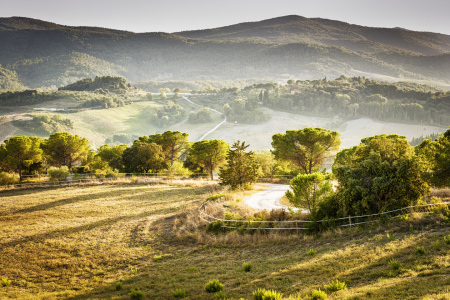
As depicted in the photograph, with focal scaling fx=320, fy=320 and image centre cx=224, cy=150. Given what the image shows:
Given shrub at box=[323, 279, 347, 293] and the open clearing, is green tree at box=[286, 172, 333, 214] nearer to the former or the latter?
shrub at box=[323, 279, 347, 293]

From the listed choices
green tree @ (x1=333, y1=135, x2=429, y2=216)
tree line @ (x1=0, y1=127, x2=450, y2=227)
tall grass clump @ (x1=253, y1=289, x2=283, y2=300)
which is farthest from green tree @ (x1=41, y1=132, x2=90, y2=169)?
tall grass clump @ (x1=253, y1=289, x2=283, y2=300)

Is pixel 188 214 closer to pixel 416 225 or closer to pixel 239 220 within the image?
pixel 239 220

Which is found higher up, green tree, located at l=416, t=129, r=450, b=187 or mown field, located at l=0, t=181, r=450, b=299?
green tree, located at l=416, t=129, r=450, b=187

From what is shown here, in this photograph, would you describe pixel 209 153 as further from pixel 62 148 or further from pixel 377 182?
pixel 377 182

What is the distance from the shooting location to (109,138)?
171 m

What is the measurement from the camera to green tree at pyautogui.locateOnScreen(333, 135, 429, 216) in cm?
1831

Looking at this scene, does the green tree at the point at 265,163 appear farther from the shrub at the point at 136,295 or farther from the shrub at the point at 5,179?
the shrub at the point at 136,295

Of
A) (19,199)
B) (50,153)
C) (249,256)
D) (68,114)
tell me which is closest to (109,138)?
(68,114)

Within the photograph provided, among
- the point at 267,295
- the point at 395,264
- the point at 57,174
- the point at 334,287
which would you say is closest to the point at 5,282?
the point at 267,295

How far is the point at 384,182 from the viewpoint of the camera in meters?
18.3

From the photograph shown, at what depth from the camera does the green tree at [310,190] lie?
68.5 ft

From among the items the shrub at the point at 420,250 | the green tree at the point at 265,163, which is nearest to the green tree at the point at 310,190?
the shrub at the point at 420,250

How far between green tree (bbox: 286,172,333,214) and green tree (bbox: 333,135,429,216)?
1208 mm

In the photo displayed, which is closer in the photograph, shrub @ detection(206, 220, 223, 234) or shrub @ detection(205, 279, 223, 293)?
shrub @ detection(205, 279, 223, 293)
